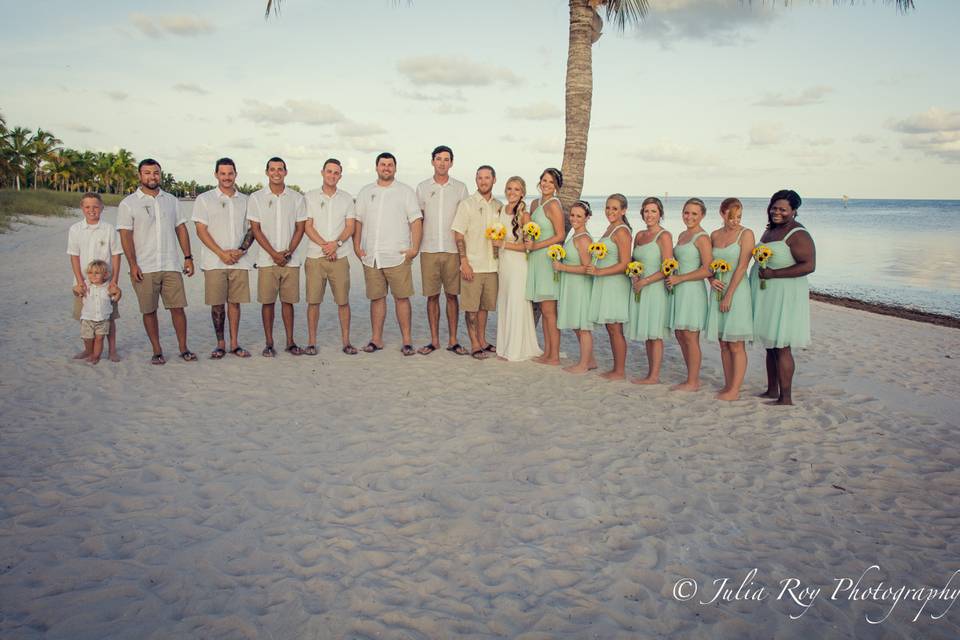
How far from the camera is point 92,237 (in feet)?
24.5

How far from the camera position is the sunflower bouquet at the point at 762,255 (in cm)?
630

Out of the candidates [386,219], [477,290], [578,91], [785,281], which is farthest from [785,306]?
[578,91]

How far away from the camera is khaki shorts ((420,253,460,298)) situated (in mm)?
8205

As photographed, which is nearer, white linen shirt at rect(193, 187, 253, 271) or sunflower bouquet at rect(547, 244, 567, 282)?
sunflower bouquet at rect(547, 244, 567, 282)

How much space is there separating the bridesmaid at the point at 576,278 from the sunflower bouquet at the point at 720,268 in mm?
1463

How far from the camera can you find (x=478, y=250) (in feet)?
26.6

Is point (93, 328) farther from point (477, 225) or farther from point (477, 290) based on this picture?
point (477, 225)

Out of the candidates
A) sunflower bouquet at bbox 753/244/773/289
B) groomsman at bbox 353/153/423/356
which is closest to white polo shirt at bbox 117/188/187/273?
groomsman at bbox 353/153/423/356

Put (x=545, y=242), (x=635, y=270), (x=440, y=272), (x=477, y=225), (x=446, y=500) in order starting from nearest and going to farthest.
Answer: (x=446, y=500)
(x=635, y=270)
(x=545, y=242)
(x=477, y=225)
(x=440, y=272)

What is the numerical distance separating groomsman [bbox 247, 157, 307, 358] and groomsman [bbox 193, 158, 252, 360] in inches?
6.9

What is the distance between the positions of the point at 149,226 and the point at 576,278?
5090 millimetres

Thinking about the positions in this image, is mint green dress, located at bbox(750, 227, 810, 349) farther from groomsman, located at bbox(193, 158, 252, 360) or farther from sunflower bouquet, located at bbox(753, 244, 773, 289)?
groomsman, located at bbox(193, 158, 252, 360)

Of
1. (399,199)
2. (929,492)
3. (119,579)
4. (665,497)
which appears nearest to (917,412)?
(929,492)

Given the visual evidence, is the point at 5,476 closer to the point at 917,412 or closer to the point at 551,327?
the point at 551,327
